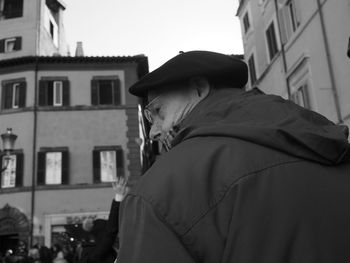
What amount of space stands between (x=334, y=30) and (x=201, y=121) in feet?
43.0

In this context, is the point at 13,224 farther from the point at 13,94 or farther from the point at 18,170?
the point at 13,94

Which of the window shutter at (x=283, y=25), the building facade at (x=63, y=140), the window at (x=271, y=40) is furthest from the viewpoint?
the building facade at (x=63, y=140)

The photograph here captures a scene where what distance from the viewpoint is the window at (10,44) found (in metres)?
28.2

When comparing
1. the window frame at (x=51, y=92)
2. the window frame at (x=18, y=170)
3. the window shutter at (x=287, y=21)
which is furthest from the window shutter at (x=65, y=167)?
the window shutter at (x=287, y=21)

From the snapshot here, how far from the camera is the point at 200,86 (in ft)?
4.97

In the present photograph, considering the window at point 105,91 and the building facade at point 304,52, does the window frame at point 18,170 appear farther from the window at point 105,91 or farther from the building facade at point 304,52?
the building facade at point 304,52

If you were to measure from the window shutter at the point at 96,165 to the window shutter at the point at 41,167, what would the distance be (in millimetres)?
2296

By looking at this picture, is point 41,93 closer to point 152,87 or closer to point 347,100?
point 347,100

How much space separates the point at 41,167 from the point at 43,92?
4.07 meters

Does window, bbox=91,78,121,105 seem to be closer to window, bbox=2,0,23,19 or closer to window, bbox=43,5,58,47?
window, bbox=43,5,58,47

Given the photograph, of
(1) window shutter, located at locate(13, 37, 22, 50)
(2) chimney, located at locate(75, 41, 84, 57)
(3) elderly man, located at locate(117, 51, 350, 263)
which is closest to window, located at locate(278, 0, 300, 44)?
(3) elderly man, located at locate(117, 51, 350, 263)

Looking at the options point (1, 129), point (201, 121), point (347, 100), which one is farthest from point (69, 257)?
point (1, 129)

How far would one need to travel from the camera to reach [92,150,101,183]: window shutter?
23.2 m

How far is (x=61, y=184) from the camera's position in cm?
2286
